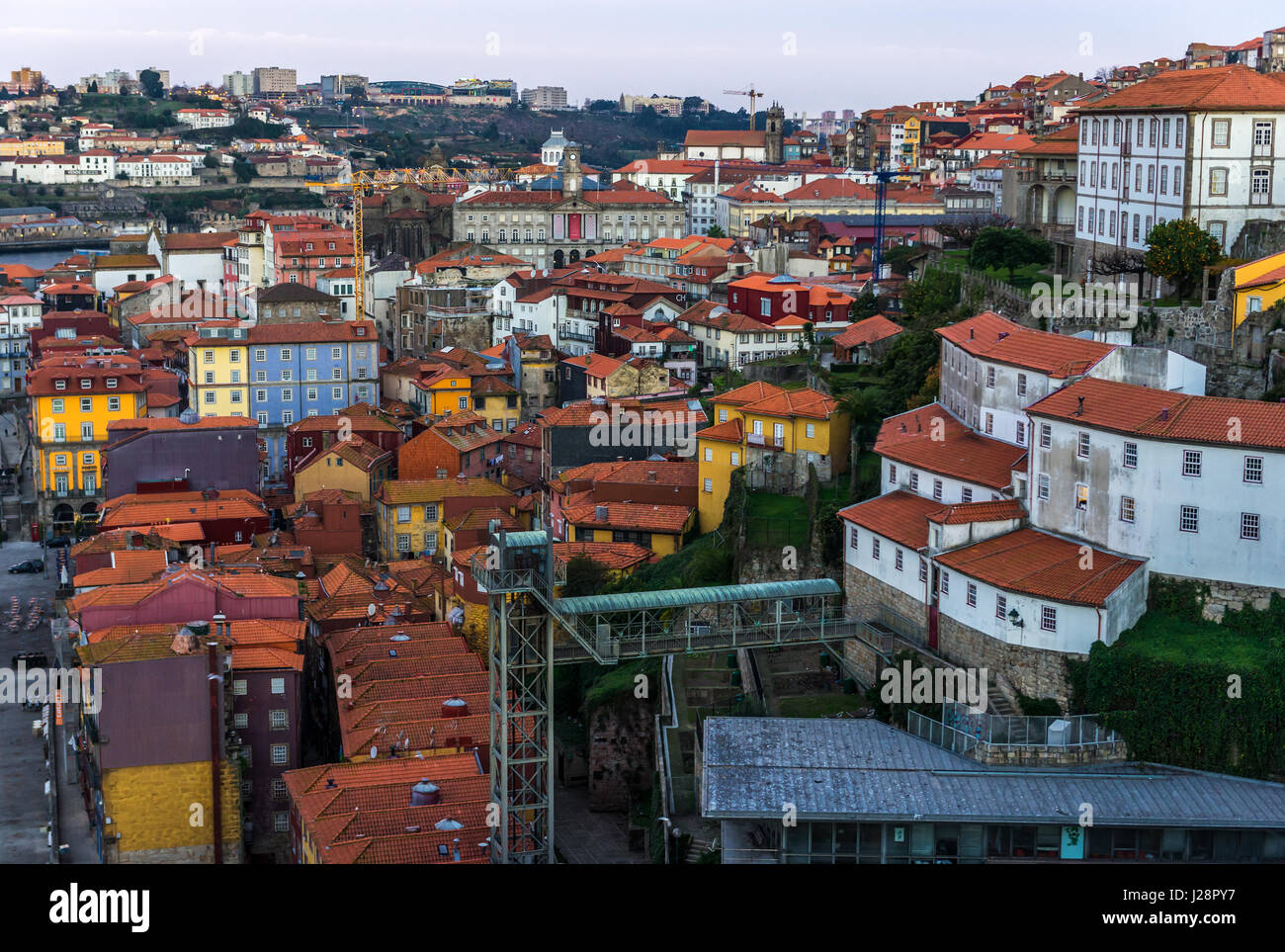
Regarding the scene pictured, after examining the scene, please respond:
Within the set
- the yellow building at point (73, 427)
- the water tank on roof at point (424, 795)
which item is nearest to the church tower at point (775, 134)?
the yellow building at point (73, 427)

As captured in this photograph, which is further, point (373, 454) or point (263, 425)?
point (263, 425)

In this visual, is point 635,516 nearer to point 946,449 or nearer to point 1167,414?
point 946,449

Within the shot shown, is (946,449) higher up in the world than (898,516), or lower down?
higher up

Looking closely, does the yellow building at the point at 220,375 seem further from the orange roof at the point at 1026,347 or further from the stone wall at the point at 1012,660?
the stone wall at the point at 1012,660

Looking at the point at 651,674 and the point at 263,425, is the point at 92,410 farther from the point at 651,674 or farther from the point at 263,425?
the point at 651,674

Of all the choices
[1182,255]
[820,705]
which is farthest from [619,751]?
[1182,255]

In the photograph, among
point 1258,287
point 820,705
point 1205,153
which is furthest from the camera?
point 1205,153
